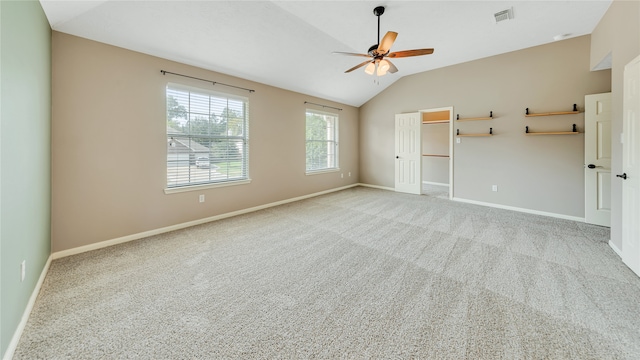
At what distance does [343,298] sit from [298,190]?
379 centimetres

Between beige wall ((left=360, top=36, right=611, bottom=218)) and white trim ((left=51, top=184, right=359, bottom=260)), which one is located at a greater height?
beige wall ((left=360, top=36, right=611, bottom=218))

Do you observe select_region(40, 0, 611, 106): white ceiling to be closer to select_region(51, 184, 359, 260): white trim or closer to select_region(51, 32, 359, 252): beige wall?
select_region(51, 32, 359, 252): beige wall

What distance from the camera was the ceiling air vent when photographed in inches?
126

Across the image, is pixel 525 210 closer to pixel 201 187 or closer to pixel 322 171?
pixel 322 171

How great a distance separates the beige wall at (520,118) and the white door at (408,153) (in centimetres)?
49

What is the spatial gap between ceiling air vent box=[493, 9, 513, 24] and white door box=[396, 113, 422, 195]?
105 inches

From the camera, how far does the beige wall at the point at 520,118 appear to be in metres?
3.98

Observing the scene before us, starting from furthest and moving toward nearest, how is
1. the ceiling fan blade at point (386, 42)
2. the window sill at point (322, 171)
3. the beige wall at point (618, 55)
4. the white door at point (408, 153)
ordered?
1. the white door at point (408, 153)
2. the window sill at point (322, 171)
3. the ceiling fan blade at point (386, 42)
4. the beige wall at point (618, 55)

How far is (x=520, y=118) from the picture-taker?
14.8 ft

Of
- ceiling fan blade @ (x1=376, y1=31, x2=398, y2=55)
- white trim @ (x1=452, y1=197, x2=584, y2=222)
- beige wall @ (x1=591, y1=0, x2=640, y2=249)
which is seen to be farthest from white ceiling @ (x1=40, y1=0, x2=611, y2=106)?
white trim @ (x1=452, y1=197, x2=584, y2=222)

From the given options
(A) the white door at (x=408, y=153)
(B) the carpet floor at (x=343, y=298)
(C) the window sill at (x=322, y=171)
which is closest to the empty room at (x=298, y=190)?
(B) the carpet floor at (x=343, y=298)

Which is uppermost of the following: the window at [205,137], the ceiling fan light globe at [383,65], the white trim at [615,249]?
the ceiling fan light globe at [383,65]

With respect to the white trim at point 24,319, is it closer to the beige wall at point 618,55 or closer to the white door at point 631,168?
the white door at point 631,168

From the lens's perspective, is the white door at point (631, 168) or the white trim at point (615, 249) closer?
the white door at point (631, 168)
